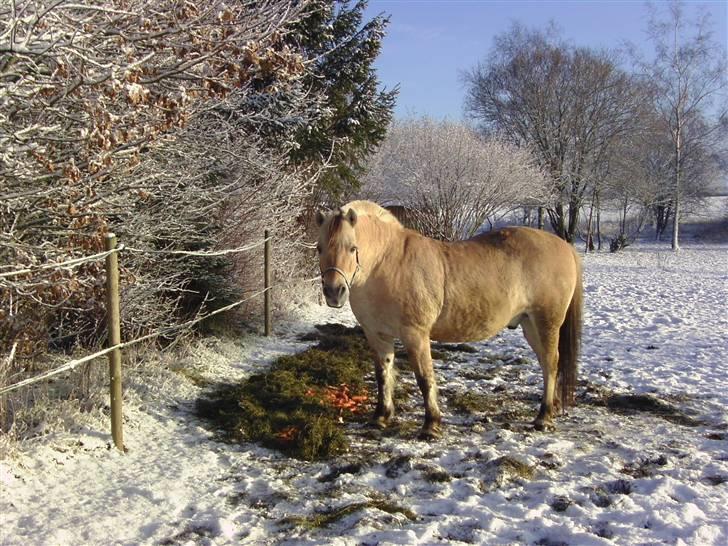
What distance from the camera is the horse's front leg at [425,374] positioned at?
403cm

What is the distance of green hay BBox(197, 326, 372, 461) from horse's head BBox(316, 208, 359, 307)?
101 centimetres

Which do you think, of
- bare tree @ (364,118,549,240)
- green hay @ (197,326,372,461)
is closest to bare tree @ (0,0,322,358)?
green hay @ (197,326,372,461)

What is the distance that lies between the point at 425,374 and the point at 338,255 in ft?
3.86

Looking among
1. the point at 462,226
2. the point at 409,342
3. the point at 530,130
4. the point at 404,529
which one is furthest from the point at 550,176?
the point at 404,529

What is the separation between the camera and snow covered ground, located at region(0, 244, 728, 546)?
2721mm

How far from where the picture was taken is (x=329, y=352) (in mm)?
6406

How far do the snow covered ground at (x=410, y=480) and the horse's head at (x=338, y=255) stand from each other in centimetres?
112

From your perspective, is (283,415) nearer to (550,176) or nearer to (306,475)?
(306,475)

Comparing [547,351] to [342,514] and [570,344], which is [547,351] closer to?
[570,344]

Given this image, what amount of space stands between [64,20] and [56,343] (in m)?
3.40

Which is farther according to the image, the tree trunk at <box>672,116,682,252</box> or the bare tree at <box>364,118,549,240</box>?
the tree trunk at <box>672,116,682,252</box>

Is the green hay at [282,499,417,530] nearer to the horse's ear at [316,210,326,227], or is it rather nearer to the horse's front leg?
the horse's front leg

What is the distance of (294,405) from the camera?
14.8 ft

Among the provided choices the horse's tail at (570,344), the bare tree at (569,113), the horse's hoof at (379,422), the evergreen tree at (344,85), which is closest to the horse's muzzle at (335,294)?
the horse's hoof at (379,422)
